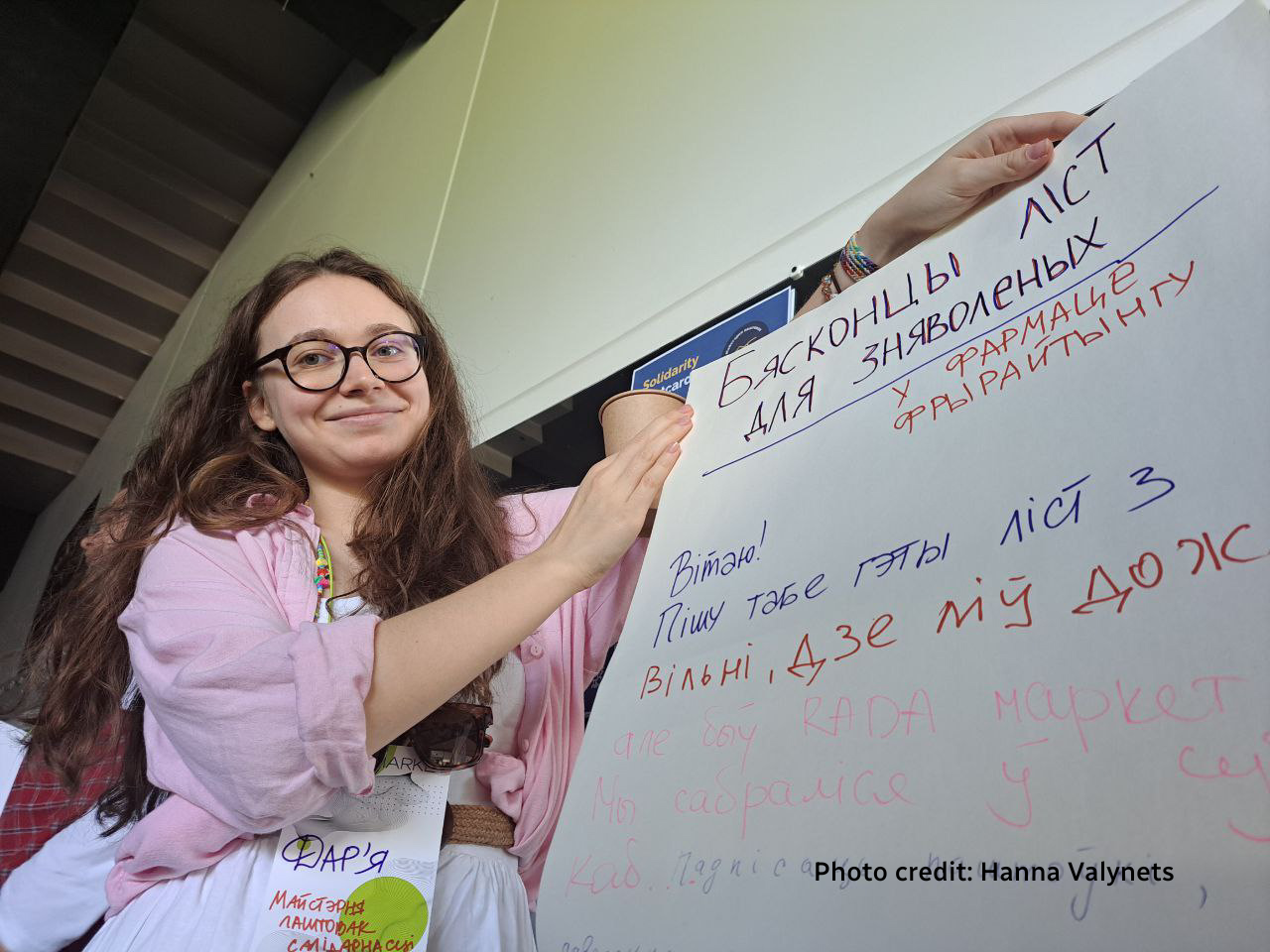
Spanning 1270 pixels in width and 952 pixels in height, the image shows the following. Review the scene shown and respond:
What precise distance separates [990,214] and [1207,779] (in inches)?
15.6

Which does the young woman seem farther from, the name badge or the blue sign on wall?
the blue sign on wall

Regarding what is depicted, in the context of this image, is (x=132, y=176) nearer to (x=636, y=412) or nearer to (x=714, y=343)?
(x=714, y=343)

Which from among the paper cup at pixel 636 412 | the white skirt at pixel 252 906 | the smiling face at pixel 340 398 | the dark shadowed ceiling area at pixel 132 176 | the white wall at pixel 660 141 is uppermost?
the dark shadowed ceiling area at pixel 132 176

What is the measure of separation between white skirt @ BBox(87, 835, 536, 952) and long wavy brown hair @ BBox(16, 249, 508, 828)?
139 millimetres

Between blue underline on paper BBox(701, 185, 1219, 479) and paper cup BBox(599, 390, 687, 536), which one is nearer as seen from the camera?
blue underline on paper BBox(701, 185, 1219, 479)

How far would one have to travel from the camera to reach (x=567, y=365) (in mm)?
1411

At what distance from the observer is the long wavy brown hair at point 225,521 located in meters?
0.85

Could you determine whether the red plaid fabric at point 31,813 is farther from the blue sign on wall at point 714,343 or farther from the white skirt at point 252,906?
the blue sign on wall at point 714,343

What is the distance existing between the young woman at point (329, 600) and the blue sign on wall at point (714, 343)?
21cm

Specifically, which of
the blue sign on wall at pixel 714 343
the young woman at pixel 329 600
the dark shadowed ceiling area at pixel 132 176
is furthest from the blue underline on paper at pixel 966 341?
the dark shadowed ceiling area at pixel 132 176

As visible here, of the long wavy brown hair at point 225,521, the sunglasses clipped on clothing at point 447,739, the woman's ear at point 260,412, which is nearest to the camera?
the sunglasses clipped on clothing at point 447,739

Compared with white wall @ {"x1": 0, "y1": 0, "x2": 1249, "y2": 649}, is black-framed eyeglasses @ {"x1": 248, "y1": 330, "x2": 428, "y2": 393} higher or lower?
lower

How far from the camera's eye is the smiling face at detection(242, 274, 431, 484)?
2.98 ft

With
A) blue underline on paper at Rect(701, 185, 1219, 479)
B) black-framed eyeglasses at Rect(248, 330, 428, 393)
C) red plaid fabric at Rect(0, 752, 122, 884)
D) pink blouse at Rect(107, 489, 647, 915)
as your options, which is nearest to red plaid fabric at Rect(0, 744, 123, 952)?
red plaid fabric at Rect(0, 752, 122, 884)
